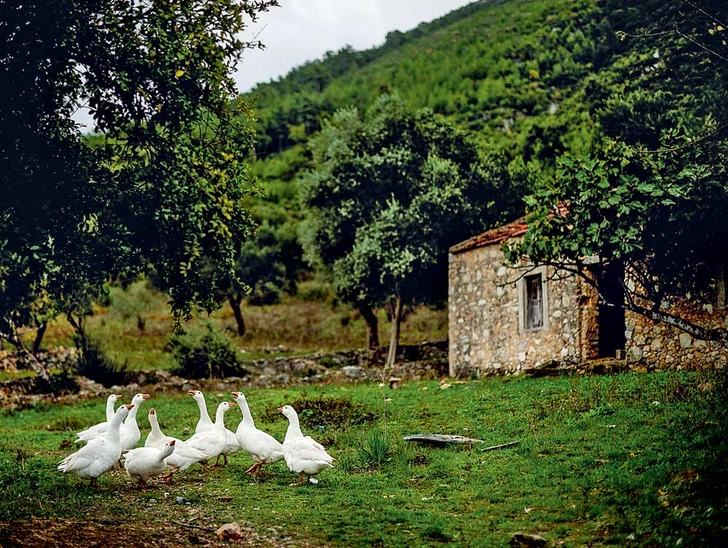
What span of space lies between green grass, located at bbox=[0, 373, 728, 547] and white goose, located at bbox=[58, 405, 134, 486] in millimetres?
320

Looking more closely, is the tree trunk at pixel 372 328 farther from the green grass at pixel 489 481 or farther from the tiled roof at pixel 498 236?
the green grass at pixel 489 481

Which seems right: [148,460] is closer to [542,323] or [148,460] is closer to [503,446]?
[503,446]

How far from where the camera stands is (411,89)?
6331cm

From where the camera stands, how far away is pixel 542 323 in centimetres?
2073

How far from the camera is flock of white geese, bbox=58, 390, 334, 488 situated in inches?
388

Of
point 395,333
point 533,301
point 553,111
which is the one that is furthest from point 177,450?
point 553,111

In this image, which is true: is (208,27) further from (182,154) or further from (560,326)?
(560,326)

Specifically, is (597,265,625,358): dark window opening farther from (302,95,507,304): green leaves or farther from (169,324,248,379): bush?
(169,324,248,379): bush

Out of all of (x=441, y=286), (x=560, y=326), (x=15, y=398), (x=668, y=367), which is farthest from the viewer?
(x=441, y=286)

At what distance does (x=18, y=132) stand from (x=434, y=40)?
8365 centimetres

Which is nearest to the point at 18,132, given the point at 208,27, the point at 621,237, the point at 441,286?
the point at 208,27

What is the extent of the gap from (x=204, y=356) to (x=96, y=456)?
1769 centimetres

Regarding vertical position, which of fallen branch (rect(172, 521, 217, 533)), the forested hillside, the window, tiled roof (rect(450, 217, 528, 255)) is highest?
the forested hillside

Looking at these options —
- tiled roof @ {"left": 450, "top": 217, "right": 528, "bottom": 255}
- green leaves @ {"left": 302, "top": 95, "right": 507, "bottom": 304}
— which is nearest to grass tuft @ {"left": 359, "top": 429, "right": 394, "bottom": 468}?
tiled roof @ {"left": 450, "top": 217, "right": 528, "bottom": 255}
